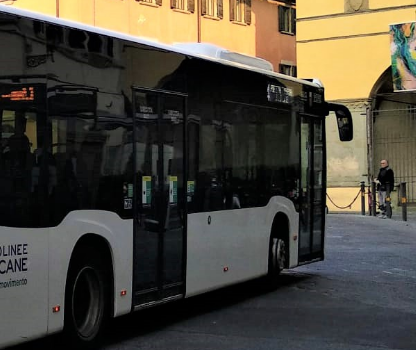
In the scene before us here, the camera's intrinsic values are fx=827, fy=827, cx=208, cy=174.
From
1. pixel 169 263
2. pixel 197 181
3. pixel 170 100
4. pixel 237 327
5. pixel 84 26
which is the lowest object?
pixel 237 327

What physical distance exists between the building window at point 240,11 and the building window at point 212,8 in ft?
2.71

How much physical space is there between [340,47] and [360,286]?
19885 millimetres

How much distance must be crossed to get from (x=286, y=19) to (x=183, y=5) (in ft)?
25.9

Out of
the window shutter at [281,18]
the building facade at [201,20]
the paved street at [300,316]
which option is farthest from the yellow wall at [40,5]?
the paved street at [300,316]

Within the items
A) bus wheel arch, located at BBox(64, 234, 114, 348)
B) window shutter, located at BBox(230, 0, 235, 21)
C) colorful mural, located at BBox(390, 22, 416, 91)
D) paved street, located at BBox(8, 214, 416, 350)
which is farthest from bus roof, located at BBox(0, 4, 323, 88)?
window shutter, located at BBox(230, 0, 235, 21)

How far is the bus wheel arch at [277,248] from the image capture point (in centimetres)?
1144

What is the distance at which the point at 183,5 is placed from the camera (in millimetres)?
38031

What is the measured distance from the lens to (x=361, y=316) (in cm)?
952

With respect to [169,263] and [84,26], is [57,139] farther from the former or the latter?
[169,263]

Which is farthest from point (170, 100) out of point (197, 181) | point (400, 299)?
point (400, 299)

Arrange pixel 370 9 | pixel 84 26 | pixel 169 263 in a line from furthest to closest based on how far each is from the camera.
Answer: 1. pixel 370 9
2. pixel 169 263
3. pixel 84 26

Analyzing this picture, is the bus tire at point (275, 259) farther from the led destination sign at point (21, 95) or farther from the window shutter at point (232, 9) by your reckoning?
the window shutter at point (232, 9)

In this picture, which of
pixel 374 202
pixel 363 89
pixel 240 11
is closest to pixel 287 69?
pixel 240 11

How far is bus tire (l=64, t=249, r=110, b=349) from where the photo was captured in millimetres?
7234
